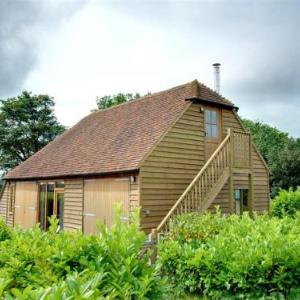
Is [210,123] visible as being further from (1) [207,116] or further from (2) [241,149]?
(2) [241,149]

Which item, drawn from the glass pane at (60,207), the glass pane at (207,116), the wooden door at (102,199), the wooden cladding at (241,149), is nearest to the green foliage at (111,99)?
the glass pane at (60,207)

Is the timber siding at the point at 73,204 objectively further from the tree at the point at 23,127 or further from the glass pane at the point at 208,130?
the tree at the point at 23,127

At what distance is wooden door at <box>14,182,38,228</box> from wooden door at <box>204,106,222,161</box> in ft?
30.3

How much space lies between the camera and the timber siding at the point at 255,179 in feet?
53.0

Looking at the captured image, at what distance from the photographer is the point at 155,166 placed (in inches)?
523

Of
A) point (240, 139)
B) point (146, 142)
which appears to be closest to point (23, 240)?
point (146, 142)

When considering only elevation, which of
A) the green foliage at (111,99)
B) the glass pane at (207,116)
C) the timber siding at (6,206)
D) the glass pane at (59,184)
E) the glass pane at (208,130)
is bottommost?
the timber siding at (6,206)

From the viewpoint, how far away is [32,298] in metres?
1.95

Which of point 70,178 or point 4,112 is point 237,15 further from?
point 4,112

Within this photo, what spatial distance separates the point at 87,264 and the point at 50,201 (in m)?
15.5

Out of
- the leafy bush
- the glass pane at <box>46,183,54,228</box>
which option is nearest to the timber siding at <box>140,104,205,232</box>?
the leafy bush

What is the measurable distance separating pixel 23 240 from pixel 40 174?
15.1 metres

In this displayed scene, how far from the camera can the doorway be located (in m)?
17.1

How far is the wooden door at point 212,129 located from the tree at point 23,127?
29.5m
